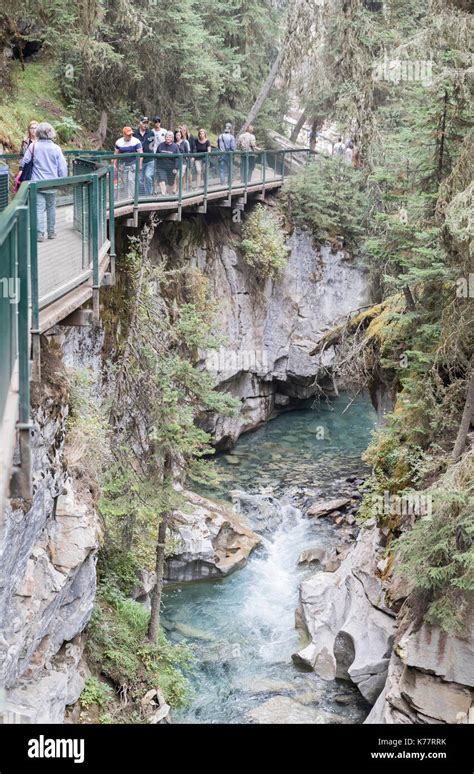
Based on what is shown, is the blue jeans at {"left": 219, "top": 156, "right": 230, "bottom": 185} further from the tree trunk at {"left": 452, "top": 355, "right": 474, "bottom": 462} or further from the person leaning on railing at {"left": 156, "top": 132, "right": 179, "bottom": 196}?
the tree trunk at {"left": 452, "top": 355, "right": 474, "bottom": 462}

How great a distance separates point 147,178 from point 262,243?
32.9 ft

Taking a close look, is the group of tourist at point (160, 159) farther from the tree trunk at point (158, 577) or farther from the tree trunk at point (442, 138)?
the tree trunk at point (442, 138)

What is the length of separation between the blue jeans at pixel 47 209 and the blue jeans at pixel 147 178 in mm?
7718

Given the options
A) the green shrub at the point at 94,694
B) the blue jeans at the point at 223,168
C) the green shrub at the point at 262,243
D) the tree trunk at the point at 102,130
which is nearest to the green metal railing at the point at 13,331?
the green shrub at the point at 94,694

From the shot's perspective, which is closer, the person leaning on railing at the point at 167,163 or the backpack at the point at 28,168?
the backpack at the point at 28,168

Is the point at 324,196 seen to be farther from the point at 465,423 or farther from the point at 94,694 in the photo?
the point at 94,694

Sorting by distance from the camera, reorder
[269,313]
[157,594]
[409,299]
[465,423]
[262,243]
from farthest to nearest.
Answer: [269,313]
[262,243]
[409,299]
[157,594]
[465,423]

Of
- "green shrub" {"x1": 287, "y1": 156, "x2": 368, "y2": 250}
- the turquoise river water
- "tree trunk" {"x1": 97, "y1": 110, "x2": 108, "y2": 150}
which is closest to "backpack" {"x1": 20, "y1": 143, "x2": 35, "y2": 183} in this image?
the turquoise river water

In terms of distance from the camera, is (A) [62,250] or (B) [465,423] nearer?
(A) [62,250]

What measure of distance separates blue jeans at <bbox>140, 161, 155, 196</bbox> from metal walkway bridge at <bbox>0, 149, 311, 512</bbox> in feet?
0.07

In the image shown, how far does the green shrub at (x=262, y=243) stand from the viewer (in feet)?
84.8

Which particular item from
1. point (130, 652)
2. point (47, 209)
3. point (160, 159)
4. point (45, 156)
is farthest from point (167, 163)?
point (130, 652)

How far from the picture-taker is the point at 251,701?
13.6 m

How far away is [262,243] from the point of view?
85.9 feet
